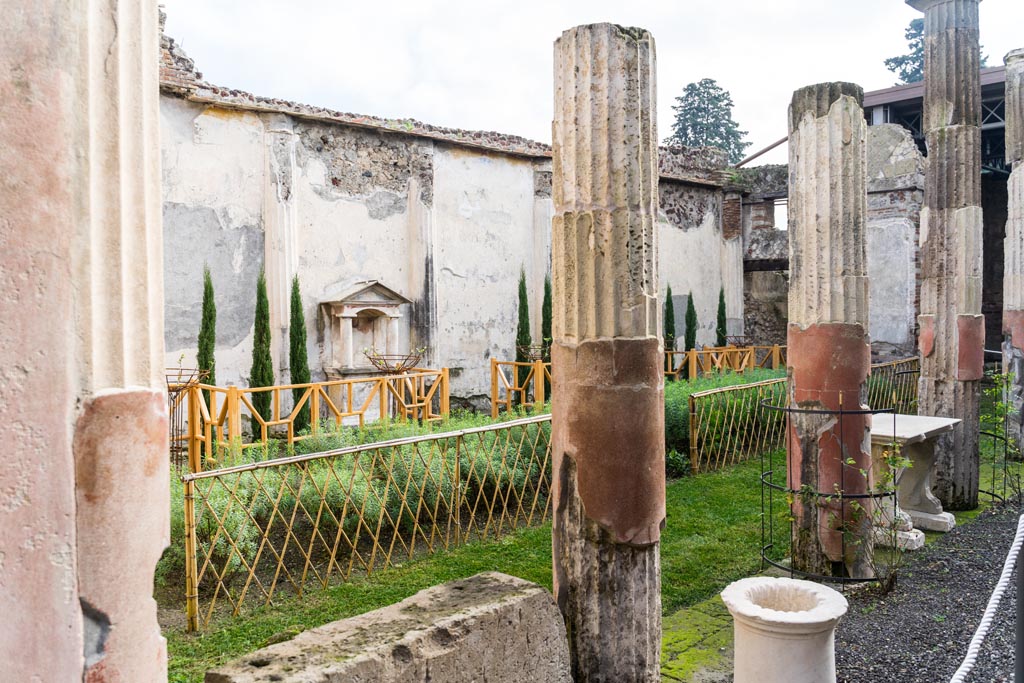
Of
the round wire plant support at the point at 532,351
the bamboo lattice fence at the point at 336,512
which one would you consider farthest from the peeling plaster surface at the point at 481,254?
the bamboo lattice fence at the point at 336,512

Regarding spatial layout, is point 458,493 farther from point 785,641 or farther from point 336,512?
point 785,641

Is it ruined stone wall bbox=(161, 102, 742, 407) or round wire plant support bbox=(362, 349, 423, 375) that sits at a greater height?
ruined stone wall bbox=(161, 102, 742, 407)

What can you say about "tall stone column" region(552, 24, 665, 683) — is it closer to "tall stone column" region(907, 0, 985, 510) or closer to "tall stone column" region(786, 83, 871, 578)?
"tall stone column" region(786, 83, 871, 578)

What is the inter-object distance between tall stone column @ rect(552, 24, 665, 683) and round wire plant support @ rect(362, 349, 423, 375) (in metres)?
8.79

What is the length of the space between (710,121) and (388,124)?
20.9 m

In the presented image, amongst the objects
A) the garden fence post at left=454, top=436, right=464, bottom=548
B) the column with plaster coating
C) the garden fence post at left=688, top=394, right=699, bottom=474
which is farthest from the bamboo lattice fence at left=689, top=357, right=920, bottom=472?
the column with plaster coating

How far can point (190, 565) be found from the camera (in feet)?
15.1

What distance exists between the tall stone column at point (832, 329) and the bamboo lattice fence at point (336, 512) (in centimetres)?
252

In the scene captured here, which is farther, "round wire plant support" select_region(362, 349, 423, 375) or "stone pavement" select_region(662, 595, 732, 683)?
"round wire plant support" select_region(362, 349, 423, 375)

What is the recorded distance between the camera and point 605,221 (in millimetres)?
3422

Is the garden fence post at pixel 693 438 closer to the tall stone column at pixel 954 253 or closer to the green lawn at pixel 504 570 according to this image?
the green lawn at pixel 504 570

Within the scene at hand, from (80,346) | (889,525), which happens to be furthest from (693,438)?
(80,346)

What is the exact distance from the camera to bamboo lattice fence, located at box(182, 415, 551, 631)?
16.5ft

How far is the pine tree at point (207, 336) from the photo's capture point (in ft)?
35.3
